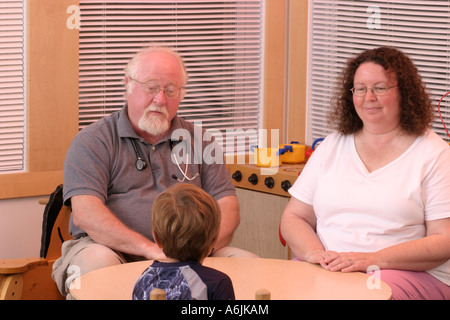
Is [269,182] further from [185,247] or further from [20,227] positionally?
[185,247]

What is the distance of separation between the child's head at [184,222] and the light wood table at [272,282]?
0.24m

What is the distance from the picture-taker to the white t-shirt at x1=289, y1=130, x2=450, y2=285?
2547 millimetres

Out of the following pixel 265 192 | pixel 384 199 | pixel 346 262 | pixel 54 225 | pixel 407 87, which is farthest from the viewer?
pixel 265 192

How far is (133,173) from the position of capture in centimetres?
284

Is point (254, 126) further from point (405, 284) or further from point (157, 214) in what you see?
Result: point (157, 214)

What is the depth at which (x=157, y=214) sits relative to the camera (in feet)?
5.88

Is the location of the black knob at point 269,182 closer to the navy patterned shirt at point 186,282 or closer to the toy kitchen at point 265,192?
the toy kitchen at point 265,192

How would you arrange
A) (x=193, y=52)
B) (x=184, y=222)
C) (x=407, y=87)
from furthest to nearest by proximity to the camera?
(x=193, y=52) < (x=407, y=87) < (x=184, y=222)

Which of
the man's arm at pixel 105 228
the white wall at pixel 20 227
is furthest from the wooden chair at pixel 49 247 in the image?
the man's arm at pixel 105 228

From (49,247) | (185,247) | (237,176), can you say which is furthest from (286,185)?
(185,247)

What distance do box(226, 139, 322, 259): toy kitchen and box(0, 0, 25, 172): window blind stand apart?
1.23 metres

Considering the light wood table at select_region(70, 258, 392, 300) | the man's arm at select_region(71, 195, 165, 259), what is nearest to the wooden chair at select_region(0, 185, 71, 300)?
the man's arm at select_region(71, 195, 165, 259)

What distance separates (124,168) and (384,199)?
1024 mm

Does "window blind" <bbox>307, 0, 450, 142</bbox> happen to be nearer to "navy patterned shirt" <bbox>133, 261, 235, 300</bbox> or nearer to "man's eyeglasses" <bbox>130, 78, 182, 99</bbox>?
"man's eyeglasses" <bbox>130, 78, 182, 99</bbox>
